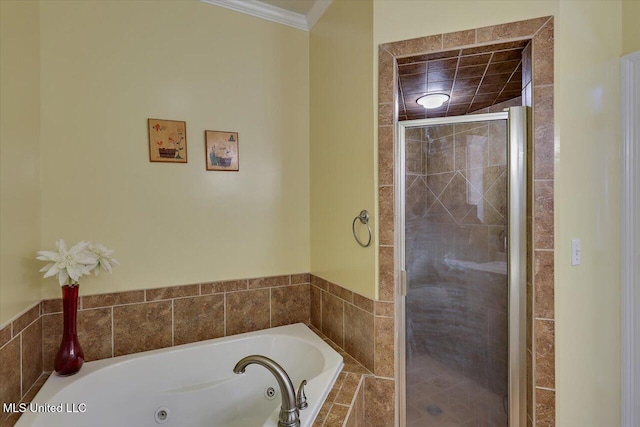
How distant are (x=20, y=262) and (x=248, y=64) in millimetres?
1592

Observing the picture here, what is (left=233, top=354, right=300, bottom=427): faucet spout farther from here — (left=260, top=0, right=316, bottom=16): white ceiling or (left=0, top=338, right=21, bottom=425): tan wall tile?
(left=260, top=0, right=316, bottom=16): white ceiling

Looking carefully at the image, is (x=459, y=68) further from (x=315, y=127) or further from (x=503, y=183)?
(x=315, y=127)

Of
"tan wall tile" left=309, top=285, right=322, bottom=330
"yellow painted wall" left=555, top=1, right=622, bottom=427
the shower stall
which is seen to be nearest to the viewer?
"yellow painted wall" left=555, top=1, right=622, bottom=427

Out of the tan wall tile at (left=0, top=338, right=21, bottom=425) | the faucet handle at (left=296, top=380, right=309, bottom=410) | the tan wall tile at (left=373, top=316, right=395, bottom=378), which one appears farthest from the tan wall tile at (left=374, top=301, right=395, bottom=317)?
the tan wall tile at (left=0, top=338, right=21, bottom=425)

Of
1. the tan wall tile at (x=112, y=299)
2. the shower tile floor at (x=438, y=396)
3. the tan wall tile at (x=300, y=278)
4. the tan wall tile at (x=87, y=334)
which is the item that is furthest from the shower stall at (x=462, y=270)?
the tan wall tile at (x=87, y=334)

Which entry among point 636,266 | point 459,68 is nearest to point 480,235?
point 636,266

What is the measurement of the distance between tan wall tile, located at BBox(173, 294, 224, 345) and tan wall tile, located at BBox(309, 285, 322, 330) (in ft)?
1.98

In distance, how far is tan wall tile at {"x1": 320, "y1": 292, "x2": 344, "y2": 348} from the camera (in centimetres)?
184

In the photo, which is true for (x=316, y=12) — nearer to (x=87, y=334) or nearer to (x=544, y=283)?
(x=544, y=283)

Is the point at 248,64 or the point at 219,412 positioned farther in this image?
the point at 248,64

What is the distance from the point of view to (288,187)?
2143 millimetres

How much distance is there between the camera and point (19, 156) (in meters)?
1.34

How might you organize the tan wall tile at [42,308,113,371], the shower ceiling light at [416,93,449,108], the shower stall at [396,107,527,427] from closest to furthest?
1. the shower stall at [396,107,527,427]
2. the tan wall tile at [42,308,113,371]
3. the shower ceiling light at [416,93,449,108]

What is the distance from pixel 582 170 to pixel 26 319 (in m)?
2.55
